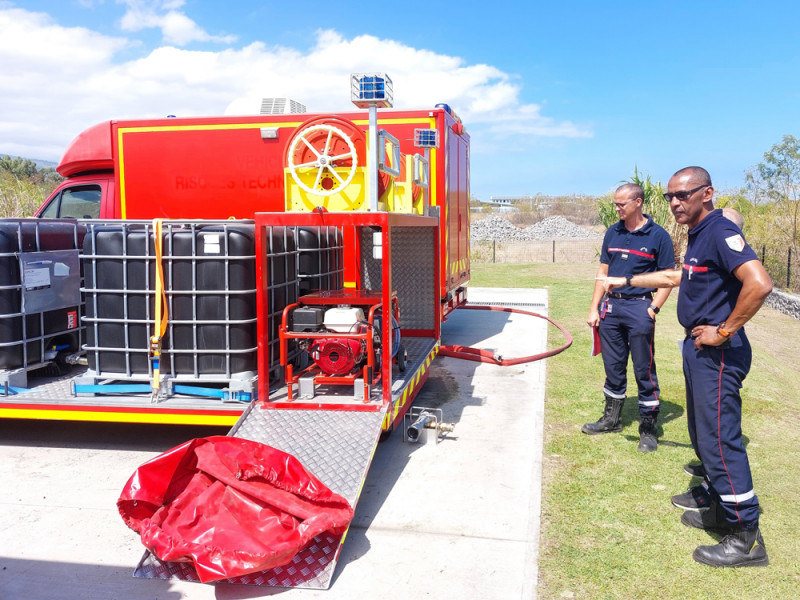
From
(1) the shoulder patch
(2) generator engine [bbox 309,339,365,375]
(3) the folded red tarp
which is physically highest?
(1) the shoulder patch

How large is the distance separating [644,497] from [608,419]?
1.36 metres

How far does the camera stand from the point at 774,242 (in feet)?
51.3

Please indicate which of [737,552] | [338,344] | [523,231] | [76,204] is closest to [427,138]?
[338,344]

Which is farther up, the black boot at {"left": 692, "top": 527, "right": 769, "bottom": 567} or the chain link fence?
the chain link fence

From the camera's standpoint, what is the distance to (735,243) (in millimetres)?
3723

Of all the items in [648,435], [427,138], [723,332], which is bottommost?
[648,435]

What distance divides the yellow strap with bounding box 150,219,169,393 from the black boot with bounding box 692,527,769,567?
397 centimetres

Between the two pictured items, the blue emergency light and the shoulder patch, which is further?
the blue emergency light

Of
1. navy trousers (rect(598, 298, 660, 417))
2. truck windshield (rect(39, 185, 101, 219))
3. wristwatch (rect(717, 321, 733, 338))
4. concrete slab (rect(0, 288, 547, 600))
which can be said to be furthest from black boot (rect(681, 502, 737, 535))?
truck windshield (rect(39, 185, 101, 219))

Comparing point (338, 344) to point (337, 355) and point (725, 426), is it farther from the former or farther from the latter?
point (725, 426)

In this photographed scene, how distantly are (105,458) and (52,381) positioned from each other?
978mm

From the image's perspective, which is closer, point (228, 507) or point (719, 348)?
point (228, 507)

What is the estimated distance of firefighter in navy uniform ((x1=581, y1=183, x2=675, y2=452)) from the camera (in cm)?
556

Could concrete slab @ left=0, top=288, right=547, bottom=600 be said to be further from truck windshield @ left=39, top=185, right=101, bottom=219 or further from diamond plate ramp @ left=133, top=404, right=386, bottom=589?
truck windshield @ left=39, top=185, right=101, bottom=219
